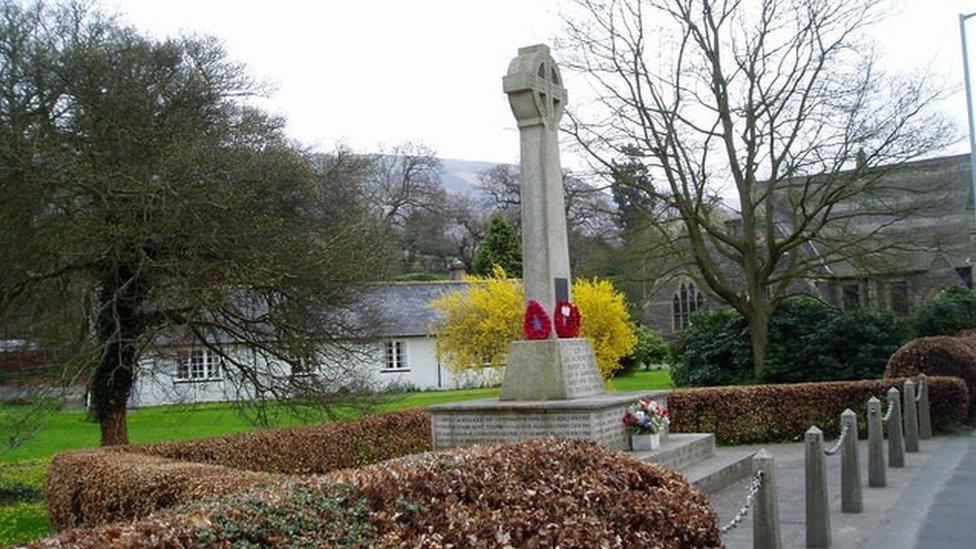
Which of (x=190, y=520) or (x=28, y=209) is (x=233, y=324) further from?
(x=190, y=520)

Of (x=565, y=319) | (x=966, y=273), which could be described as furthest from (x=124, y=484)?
(x=966, y=273)

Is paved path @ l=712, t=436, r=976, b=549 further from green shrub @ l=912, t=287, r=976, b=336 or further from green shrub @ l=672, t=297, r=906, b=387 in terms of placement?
green shrub @ l=672, t=297, r=906, b=387

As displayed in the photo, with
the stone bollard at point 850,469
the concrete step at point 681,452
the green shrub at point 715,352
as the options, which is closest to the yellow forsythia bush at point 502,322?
the green shrub at point 715,352

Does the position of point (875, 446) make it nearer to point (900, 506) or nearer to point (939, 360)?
point (900, 506)

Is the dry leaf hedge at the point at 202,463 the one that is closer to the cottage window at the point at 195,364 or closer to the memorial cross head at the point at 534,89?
the cottage window at the point at 195,364

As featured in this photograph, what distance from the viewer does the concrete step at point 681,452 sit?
42.5 feet

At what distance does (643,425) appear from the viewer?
44.0 ft

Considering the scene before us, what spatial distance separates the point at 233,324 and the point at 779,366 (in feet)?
63.8

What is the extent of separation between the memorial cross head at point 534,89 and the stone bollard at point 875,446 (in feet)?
19.9

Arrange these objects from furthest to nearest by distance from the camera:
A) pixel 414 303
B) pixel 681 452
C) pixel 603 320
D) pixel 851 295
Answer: pixel 414 303 < pixel 851 295 < pixel 603 320 < pixel 681 452

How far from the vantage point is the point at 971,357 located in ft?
66.9

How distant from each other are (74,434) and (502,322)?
16386 mm

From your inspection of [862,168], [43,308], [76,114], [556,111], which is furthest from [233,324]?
[862,168]

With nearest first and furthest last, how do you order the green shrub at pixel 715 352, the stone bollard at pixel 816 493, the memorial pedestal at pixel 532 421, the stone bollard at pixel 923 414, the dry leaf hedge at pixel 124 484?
the dry leaf hedge at pixel 124 484 → the stone bollard at pixel 816 493 → the memorial pedestal at pixel 532 421 → the stone bollard at pixel 923 414 → the green shrub at pixel 715 352
